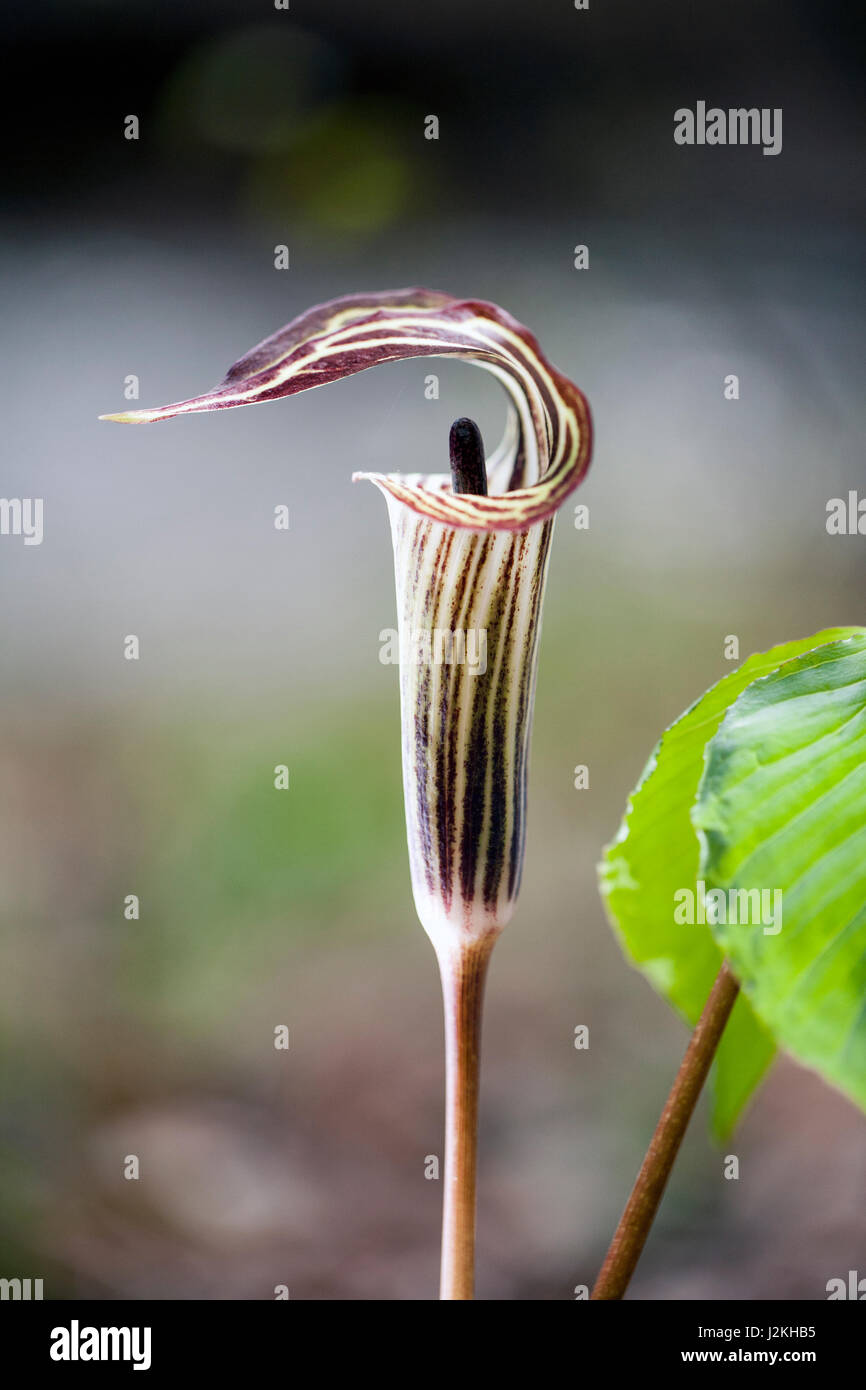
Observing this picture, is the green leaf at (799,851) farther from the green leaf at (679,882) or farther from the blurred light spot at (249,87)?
the blurred light spot at (249,87)

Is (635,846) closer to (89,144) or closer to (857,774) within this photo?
(857,774)

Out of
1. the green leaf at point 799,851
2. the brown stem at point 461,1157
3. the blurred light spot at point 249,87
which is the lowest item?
the brown stem at point 461,1157

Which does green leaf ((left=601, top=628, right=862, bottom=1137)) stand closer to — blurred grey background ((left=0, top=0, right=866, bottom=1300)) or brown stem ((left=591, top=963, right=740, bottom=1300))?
brown stem ((left=591, top=963, right=740, bottom=1300))

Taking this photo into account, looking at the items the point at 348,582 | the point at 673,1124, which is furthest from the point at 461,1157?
the point at 348,582

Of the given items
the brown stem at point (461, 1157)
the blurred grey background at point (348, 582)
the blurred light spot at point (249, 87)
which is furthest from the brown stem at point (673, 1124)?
the blurred light spot at point (249, 87)

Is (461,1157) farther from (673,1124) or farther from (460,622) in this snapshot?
(460,622)

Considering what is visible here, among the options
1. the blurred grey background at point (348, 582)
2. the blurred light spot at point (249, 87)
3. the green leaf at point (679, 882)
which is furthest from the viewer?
the blurred light spot at point (249, 87)

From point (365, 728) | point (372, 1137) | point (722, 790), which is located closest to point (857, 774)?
point (722, 790)
